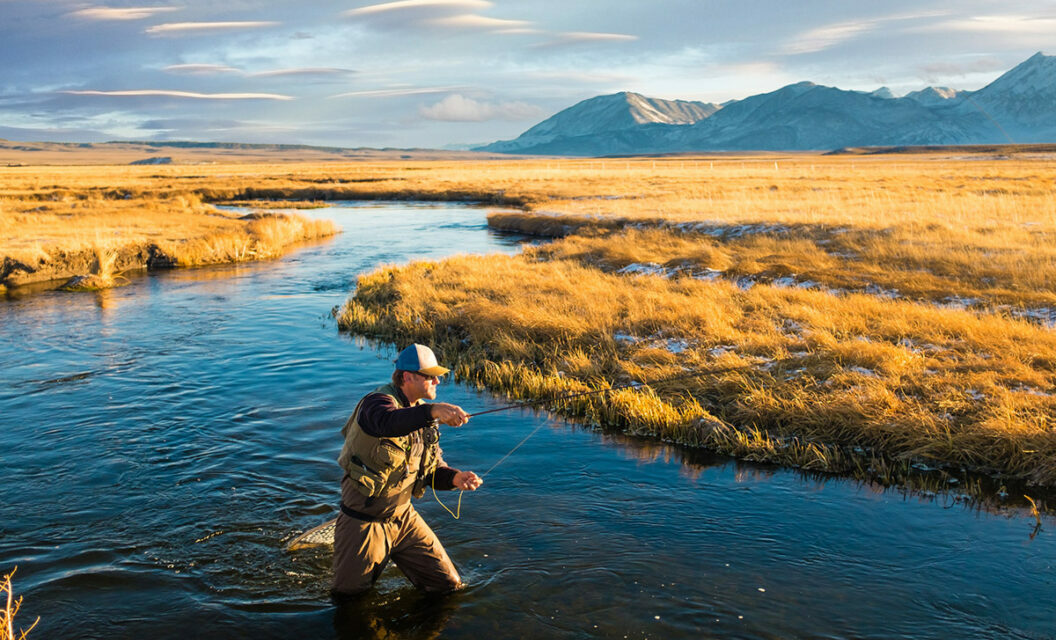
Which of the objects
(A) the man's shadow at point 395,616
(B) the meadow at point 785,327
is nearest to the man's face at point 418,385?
(A) the man's shadow at point 395,616

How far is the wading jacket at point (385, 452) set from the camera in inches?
196

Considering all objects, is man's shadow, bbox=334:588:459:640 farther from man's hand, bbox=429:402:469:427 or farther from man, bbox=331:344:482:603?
man's hand, bbox=429:402:469:427

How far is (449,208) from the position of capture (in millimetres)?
52281

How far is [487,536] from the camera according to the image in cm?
755

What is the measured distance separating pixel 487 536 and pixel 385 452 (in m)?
2.64

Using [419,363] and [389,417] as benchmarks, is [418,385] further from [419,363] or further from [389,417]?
[389,417]

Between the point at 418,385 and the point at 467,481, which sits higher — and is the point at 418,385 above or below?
above

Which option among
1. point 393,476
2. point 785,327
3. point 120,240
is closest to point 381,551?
point 393,476

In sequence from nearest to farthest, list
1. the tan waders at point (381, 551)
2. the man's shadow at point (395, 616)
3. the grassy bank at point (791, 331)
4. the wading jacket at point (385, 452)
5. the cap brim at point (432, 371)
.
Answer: the wading jacket at point (385, 452), the cap brim at point (432, 371), the tan waders at point (381, 551), the man's shadow at point (395, 616), the grassy bank at point (791, 331)

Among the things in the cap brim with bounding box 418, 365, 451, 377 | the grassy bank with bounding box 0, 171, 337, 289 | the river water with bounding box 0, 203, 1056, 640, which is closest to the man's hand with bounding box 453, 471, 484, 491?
the cap brim with bounding box 418, 365, 451, 377

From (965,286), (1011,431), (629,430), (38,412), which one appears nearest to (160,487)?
(38,412)

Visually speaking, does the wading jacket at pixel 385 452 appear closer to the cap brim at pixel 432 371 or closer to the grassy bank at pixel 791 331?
the cap brim at pixel 432 371

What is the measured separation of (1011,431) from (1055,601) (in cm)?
296

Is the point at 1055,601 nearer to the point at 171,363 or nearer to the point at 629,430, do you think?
the point at 629,430
